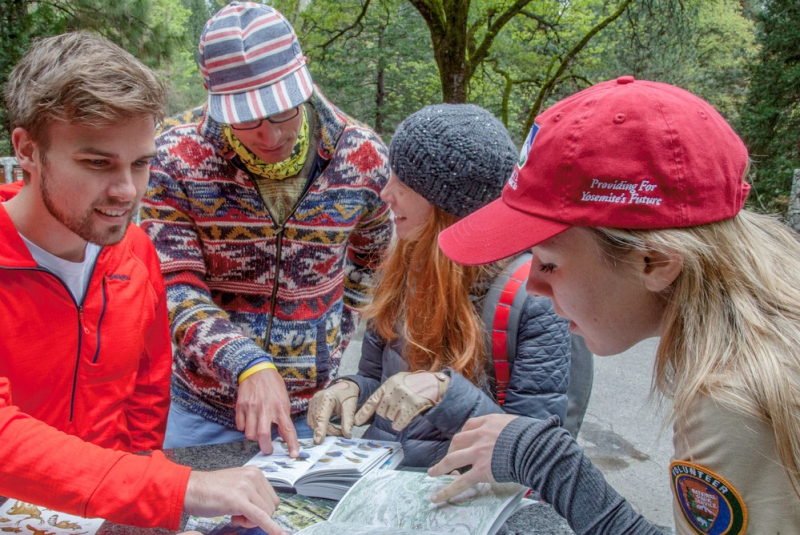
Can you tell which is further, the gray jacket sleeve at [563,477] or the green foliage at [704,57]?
the green foliage at [704,57]

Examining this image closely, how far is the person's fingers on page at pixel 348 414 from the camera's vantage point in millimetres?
1620

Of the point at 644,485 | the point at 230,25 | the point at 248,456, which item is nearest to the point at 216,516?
the point at 248,456

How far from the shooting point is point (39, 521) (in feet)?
4.22

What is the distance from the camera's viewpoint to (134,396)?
1.84m

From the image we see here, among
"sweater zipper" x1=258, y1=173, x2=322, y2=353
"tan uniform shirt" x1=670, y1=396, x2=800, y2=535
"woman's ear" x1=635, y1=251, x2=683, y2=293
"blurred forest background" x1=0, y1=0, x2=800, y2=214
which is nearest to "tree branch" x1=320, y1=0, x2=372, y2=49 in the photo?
"blurred forest background" x1=0, y1=0, x2=800, y2=214

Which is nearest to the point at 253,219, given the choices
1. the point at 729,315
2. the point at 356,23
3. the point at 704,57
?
the point at 729,315

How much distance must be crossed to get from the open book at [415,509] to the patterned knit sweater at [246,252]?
619 millimetres

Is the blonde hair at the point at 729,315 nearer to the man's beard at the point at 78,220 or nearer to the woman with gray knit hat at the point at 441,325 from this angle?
the woman with gray knit hat at the point at 441,325

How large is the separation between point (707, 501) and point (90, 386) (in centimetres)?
147

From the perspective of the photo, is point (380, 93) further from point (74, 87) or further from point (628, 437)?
point (74, 87)

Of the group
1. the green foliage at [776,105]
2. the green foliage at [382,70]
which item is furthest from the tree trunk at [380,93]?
the green foliage at [776,105]

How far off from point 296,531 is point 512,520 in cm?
47

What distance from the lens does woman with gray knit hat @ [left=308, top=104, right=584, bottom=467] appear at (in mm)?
1490

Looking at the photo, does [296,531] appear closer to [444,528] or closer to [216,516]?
[216,516]
